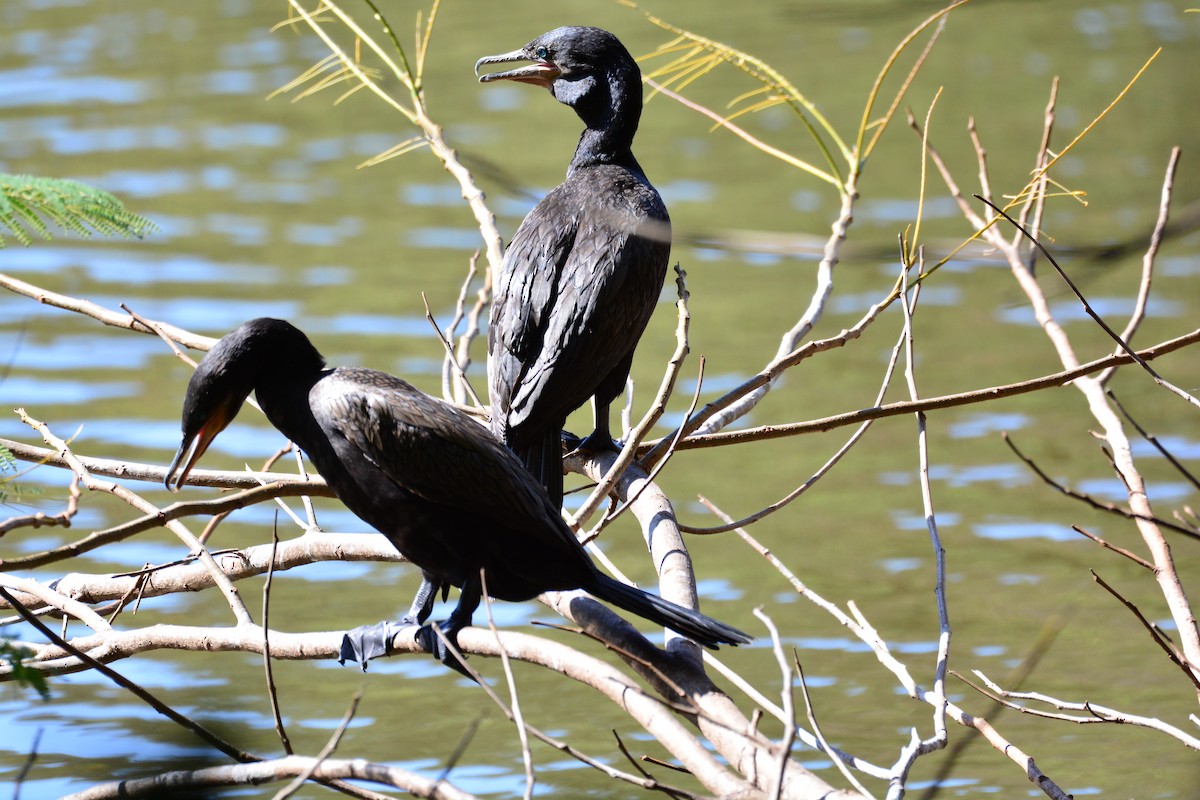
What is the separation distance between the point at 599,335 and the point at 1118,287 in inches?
277

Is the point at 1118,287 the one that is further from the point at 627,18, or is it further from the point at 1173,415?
the point at 627,18

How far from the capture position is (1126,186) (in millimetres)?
11492

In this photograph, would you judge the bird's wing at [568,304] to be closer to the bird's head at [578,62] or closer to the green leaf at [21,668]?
the bird's head at [578,62]

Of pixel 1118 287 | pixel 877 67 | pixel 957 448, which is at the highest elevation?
pixel 877 67

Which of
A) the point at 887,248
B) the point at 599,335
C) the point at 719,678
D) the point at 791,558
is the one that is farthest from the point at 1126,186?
the point at 887,248

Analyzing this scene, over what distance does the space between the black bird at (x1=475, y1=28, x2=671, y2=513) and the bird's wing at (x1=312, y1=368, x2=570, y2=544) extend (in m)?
0.67

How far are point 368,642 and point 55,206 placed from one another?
3.51 feet

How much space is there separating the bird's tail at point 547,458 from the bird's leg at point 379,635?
51 cm

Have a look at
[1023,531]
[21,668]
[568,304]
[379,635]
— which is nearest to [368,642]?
[379,635]

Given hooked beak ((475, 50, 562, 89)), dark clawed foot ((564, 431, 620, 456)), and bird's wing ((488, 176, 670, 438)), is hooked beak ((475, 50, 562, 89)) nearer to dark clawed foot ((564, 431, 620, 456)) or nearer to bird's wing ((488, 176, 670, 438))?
bird's wing ((488, 176, 670, 438))

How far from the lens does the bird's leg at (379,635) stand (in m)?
2.96

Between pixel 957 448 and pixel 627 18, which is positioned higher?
pixel 627 18

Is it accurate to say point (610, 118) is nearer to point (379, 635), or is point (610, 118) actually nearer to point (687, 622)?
point (379, 635)

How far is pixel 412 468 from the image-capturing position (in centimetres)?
280
